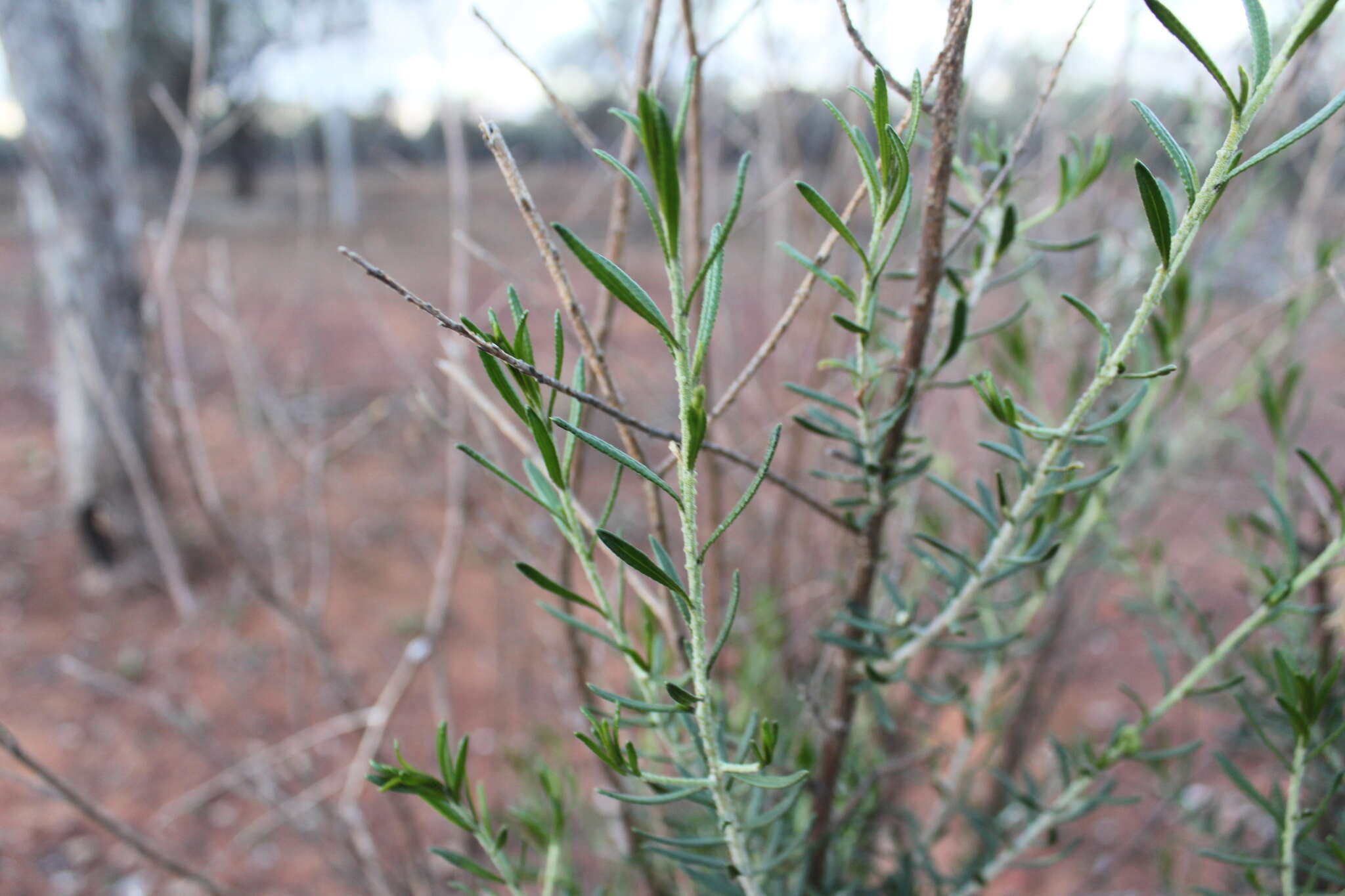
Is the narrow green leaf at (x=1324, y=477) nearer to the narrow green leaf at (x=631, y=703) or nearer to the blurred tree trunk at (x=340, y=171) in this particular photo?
the narrow green leaf at (x=631, y=703)

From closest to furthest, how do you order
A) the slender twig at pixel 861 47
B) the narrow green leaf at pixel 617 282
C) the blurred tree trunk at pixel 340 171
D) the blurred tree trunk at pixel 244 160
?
the narrow green leaf at pixel 617 282, the slender twig at pixel 861 47, the blurred tree trunk at pixel 340 171, the blurred tree trunk at pixel 244 160

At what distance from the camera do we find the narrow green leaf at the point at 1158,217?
319 millimetres

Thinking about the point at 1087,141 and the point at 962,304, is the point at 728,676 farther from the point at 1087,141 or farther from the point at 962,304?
the point at 1087,141

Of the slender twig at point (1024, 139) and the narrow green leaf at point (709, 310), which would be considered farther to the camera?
the slender twig at point (1024, 139)

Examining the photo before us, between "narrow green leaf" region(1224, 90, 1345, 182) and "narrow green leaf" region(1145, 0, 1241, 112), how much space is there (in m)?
0.02

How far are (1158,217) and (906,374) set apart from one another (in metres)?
0.18

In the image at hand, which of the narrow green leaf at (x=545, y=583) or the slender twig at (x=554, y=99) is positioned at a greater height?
the slender twig at (x=554, y=99)

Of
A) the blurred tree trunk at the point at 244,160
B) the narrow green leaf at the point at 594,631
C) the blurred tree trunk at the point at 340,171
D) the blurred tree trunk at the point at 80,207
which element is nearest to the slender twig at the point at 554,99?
the narrow green leaf at the point at 594,631

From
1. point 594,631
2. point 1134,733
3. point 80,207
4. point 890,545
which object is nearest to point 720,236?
point 594,631

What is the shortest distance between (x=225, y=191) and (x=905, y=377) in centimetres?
1990

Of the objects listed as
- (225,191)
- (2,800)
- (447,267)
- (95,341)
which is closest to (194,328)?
(447,267)

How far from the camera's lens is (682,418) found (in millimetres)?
305

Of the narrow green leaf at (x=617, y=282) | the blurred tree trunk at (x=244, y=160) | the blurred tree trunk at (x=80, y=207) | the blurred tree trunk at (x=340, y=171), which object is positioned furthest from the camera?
the blurred tree trunk at (x=244, y=160)

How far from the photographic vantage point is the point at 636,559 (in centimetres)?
32
